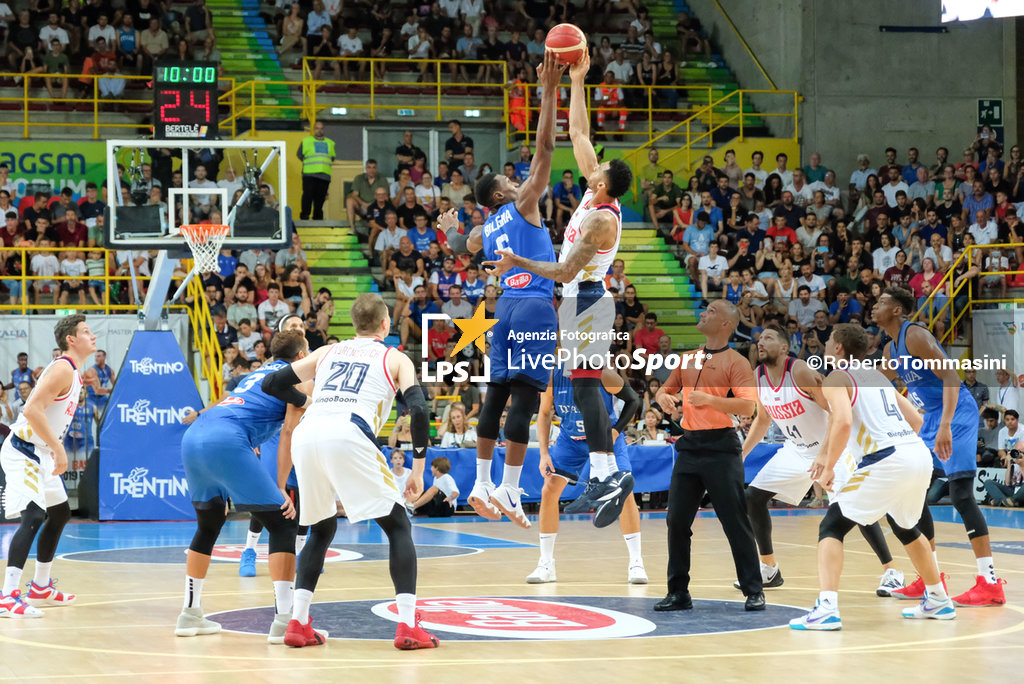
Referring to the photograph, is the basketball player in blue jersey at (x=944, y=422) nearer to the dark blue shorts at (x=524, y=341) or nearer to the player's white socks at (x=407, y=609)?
the dark blue shorts at (x=524, y=341)

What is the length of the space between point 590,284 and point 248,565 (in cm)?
460

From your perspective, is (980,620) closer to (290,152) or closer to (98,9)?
(290,152)

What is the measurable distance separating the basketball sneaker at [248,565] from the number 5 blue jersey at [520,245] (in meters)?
4.25

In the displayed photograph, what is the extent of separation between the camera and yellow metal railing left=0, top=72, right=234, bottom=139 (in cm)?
2372

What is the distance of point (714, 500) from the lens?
9484 mm

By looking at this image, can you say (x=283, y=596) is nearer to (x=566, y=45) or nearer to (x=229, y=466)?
(x=229, y=466)

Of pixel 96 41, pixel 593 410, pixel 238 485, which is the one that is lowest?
pixel 238 485

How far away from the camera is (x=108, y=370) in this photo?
18.7m

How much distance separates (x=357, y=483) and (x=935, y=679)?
348 centimetres

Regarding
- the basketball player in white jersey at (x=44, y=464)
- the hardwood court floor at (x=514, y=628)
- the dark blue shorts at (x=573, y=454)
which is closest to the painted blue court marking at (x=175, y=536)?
the hardwood court floor at (x=514, y=628)

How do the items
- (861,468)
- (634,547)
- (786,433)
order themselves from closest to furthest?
1. (861,468)
2. (786,433)
3. (634,547)

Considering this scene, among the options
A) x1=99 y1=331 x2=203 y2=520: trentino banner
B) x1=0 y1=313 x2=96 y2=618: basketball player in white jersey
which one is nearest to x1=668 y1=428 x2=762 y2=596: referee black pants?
x1=0 y1=313 x2=96 y2=618: basketball player in white jersey

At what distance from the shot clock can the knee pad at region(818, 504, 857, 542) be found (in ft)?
33.8

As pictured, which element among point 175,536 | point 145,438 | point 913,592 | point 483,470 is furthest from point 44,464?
point 145,438
